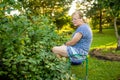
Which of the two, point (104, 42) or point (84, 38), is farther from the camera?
point (104, 42)

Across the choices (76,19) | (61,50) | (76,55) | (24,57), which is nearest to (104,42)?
(76,19)

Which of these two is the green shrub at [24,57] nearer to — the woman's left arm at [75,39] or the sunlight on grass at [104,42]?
the woman's left arm at [75,39]

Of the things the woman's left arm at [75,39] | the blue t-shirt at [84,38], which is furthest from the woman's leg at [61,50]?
the blue t-shirt at [84,38]

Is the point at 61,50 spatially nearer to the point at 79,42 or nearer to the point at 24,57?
the point at 79,42

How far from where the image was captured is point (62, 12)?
42.7 metres

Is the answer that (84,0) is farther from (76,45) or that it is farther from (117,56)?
(76,45)

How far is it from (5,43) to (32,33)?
2.17ft

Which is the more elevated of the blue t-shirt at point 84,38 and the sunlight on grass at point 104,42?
the blue t-shirt at point 84,38

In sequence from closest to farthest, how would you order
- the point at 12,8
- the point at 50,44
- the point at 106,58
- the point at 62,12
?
the point at 12,8, the point at 50,44, the point at 106,58, the point at 62,12

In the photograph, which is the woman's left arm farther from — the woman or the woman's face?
the woman's face

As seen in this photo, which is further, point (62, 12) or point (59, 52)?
point (62, 12)

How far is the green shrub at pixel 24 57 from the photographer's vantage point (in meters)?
5.05

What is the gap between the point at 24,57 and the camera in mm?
5062

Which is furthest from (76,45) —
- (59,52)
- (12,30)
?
(12,30)
